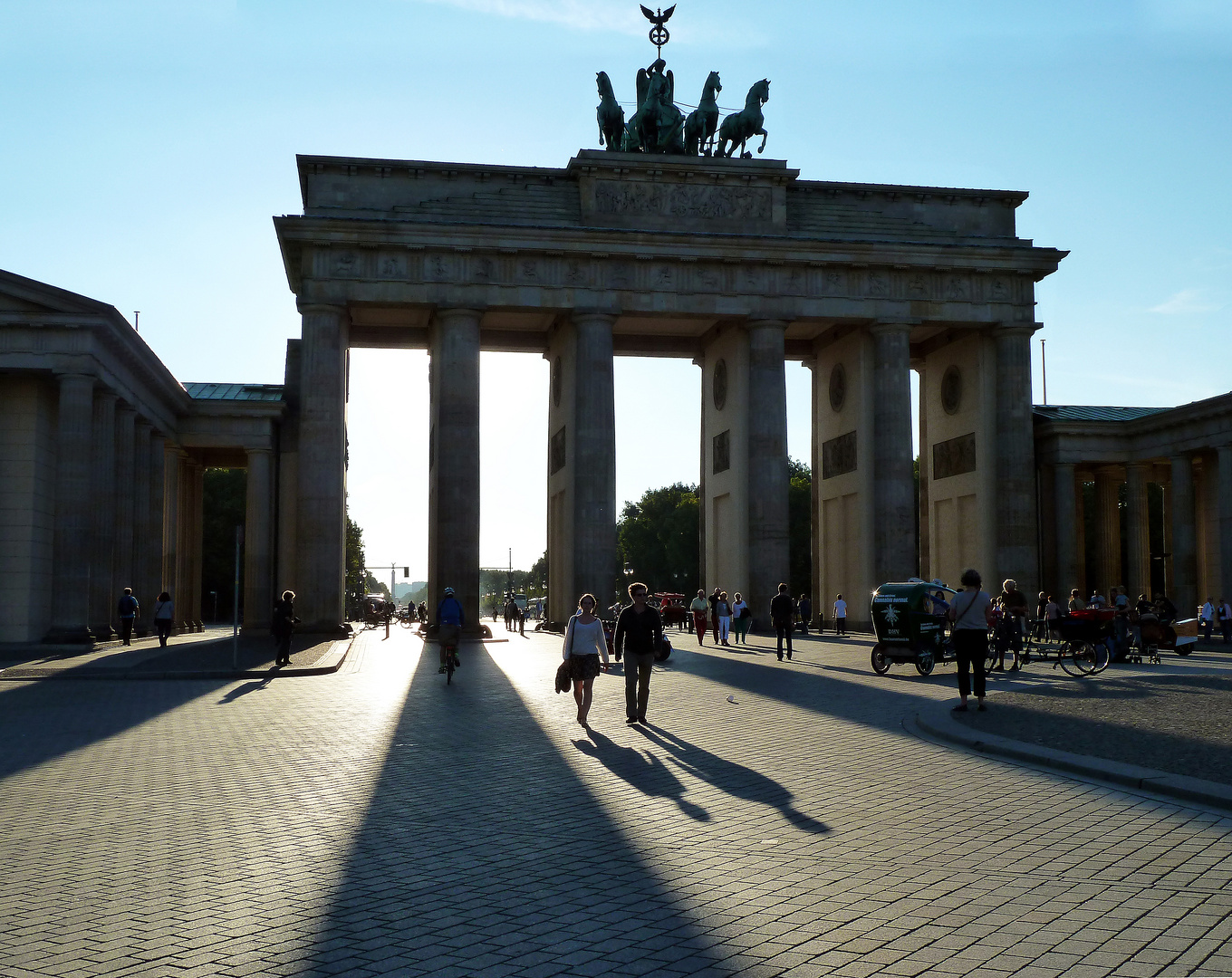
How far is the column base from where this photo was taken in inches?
1389

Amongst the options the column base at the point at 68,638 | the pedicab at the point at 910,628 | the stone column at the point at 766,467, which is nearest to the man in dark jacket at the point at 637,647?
the pedicab at the point at 910,628

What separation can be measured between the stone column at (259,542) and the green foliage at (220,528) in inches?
1667

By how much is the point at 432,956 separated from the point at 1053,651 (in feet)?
92.0

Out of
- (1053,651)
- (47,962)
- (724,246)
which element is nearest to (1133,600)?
(724,246)

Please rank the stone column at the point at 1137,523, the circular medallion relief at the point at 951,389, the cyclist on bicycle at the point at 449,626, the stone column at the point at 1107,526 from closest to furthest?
the cyclist on bicycle at the point at 449,626, the stone column at the point at 1137,523, the circular medallion relief at the point at 951,389, the stone column at the point at 1107,526

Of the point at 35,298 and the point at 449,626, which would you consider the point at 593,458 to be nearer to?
the point at 35,298

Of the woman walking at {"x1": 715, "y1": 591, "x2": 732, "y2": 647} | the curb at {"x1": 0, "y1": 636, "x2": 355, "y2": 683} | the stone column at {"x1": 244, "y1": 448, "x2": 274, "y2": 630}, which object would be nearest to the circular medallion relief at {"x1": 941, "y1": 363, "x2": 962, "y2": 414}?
the woman walking at {"x1": 715, "y1": 591, "x2": 732, "y2": 647}

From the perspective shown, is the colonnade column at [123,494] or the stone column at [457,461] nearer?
the colonnade column at [123,494]

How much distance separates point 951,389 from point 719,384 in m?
10.6

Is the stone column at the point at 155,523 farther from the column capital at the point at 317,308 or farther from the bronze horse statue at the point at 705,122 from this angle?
the bronze horse statue at the point at 705,122

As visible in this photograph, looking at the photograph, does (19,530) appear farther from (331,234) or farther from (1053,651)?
(1053,651)

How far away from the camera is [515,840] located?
9.05 metres

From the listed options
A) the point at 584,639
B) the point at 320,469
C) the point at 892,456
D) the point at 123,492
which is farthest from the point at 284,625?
the point at 892,456

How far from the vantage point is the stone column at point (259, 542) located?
5097cm
